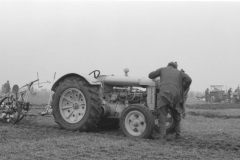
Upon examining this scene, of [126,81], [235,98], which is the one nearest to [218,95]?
[235,98]

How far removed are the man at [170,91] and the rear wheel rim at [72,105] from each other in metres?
1.99

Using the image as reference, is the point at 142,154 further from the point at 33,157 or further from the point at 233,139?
the point at 233,139

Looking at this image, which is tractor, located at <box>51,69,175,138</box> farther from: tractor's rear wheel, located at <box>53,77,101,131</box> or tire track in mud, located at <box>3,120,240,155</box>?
tire track in mud, located at <box>3,120,240,155</box>

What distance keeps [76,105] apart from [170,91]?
8.31 ft

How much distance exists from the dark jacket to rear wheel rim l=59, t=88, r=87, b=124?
2014 millimetres

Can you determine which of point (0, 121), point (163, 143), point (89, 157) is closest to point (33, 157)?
Result: point (89, 157)

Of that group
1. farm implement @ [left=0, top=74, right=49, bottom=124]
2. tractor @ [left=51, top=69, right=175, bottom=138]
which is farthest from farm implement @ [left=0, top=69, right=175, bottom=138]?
farm implement @ [left=0, top=74, right=49, bottom=124]

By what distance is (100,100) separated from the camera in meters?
8.15

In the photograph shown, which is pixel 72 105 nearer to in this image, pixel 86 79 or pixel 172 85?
pixel 86 79

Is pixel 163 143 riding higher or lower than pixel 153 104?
lower

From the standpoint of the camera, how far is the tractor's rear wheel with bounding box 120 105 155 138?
7.09m

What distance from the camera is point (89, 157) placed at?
507cm

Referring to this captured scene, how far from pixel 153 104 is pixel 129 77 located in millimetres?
1103

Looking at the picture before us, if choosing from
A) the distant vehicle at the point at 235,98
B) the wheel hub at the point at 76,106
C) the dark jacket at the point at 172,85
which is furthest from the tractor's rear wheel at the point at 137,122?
the distant vehicle at the point at 235,98
